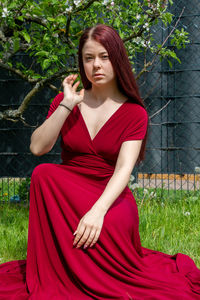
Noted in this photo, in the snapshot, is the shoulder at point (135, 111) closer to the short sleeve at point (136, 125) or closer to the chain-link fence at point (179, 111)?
the short sleeve at point (136, 125)

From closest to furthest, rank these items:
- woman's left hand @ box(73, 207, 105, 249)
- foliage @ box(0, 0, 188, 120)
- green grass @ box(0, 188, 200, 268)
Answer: woman's left hand @ box(73, 207, 105, 249) → foliage @ box(0, 0, 188, 120) → green grass @ box(0, 188, 200, 268)

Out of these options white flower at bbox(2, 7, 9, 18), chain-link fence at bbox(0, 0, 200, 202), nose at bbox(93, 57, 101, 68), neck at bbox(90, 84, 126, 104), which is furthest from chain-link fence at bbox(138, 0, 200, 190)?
nose at bbox(93, 57, 101, 68)

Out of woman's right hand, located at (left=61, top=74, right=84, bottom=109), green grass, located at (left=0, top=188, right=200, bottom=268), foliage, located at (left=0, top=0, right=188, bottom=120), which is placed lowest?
green grass, located at (left=0, top=188, right=200, bottom=268)

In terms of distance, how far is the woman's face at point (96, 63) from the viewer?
2.40 meters

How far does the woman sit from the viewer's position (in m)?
2.30

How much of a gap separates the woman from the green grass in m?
0.64

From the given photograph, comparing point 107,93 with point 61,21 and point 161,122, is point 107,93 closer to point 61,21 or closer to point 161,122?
point 61,21

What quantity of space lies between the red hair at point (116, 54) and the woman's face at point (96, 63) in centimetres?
2

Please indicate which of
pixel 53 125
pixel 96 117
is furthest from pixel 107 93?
pixel 53 125

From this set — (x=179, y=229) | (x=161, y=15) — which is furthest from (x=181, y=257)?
(x=161, y=15)

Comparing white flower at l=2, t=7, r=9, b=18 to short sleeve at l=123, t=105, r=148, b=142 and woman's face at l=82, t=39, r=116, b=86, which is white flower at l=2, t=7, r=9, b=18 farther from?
short sleeve at l=123, t=105, r=148, b=142

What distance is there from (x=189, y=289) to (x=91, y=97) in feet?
4.13

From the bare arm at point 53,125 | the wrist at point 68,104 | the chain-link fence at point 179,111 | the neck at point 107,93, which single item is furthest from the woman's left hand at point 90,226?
the chain-link fence at point 179,111

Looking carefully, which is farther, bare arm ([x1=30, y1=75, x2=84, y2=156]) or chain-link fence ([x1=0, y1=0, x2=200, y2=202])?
chain-link fence ([x1=0, y1=0, x2=200, y2=202])
